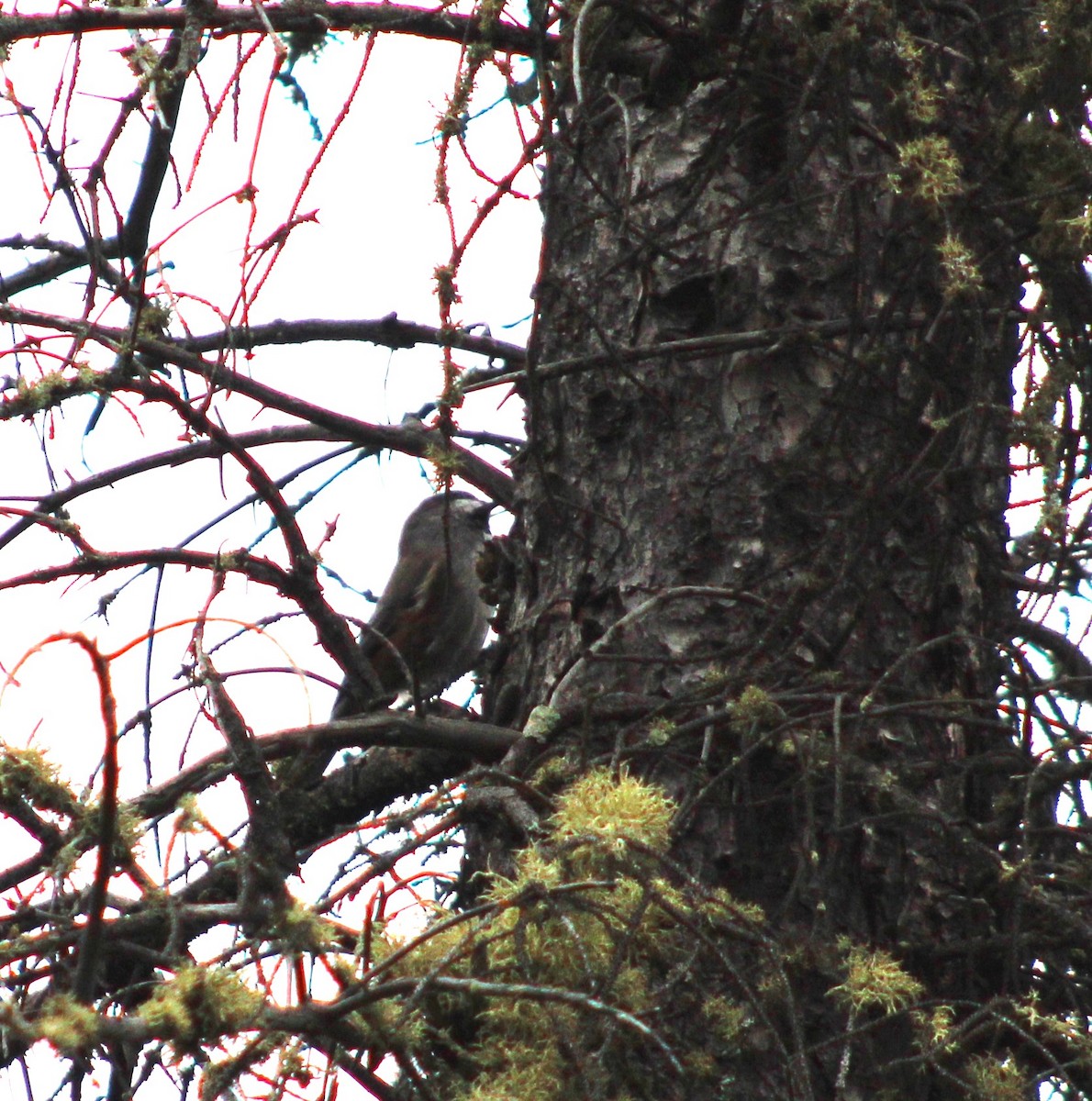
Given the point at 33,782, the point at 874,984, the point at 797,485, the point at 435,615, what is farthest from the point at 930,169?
the point at 435,615

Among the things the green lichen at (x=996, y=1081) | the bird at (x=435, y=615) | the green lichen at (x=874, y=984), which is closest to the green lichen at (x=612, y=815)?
the green lichen at (x=874, y=984)

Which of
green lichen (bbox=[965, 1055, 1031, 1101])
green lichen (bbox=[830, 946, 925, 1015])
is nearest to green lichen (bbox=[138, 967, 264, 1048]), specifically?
green lichen (bbox=[830, 946, 925, 1015])

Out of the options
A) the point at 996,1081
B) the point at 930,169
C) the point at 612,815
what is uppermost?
the point at 930,169

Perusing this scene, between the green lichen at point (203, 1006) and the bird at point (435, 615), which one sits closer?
the green lichen at point (203, 1006)

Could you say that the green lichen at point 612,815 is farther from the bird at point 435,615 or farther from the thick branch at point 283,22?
the bird at point 435,615

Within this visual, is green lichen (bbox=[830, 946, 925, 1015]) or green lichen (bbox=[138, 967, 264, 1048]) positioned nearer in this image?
green lichen (bbox=[138, 967, 264, 1048])

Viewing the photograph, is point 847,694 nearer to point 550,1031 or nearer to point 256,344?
point 550,1031

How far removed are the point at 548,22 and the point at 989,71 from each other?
874 millimetres

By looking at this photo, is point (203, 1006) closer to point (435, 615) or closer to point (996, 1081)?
point (996, 1081)

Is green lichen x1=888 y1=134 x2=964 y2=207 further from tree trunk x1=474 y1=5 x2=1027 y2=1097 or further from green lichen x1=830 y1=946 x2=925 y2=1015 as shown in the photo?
green lichen x1=830 y1=946 x2=925 y2=1015

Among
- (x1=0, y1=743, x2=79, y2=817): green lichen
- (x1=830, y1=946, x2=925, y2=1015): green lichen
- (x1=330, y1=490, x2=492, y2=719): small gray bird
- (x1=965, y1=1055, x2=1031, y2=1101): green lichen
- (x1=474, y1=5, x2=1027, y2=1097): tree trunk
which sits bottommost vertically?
(x1=965, y1=1055, x2=1031, y2=1101): green lichen

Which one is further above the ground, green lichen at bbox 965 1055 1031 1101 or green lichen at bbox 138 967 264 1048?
green lichen at bbox 138 967 264 1048

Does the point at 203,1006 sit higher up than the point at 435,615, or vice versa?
the point at 435,615

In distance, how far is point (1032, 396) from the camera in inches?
101
